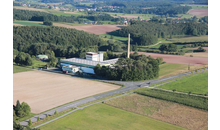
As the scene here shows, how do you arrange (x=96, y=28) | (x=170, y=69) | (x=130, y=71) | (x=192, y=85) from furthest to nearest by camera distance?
(x=96, y=28) < (x=170, y=69) < (x=130, y=71) < (x=192, y=85)

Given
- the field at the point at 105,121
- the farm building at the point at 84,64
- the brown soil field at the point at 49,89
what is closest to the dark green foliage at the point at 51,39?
the farm building at the point at 84,64

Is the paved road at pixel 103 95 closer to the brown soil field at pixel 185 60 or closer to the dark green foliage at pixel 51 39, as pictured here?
the brown soil field at pixel 185 60

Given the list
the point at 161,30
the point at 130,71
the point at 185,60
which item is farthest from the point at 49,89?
the point at 161,30

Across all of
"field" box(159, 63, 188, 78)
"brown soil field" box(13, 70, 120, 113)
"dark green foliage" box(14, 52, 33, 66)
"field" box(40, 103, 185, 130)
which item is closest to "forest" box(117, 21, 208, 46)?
"field" box(159, 63, 188, 78)

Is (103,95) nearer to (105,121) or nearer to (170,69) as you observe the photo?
(105,121)

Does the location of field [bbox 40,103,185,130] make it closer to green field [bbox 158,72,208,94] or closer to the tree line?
green field [bbox 158,72,208,94]
